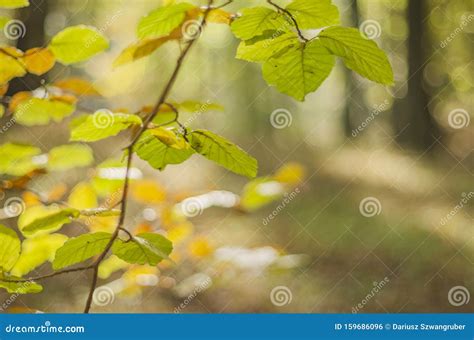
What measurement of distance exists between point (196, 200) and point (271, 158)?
31.5 feet

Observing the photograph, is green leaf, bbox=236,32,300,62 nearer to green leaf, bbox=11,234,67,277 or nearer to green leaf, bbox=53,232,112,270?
green leaf, bbox=53,232,112,270

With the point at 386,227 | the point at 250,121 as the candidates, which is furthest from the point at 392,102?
the point at 250,121

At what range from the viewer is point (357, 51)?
1.46 ft

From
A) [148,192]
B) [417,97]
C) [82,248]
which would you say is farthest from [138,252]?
[417,97]

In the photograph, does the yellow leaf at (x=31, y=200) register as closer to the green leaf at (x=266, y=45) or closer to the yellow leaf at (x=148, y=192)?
the yellow leaf at (x=148, y=192)

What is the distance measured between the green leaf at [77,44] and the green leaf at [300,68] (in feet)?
0.91

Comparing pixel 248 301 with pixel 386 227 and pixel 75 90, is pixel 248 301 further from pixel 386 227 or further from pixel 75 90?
pixel 75 90

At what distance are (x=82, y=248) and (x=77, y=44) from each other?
0.31 meters

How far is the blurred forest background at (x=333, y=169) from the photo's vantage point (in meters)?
5.64

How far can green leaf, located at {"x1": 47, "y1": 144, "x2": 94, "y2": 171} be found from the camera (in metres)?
0.96

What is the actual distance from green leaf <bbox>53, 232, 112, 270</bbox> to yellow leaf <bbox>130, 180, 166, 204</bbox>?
2.07 ft

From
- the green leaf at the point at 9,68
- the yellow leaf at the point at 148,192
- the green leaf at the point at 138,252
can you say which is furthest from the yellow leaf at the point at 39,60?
the yellow leaf at the point at 148,192

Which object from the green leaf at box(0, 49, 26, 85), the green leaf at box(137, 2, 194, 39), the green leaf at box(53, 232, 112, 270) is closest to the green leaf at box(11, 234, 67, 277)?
the green leaf at box(0, 49, 26, 85)

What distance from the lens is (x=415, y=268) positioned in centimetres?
639
